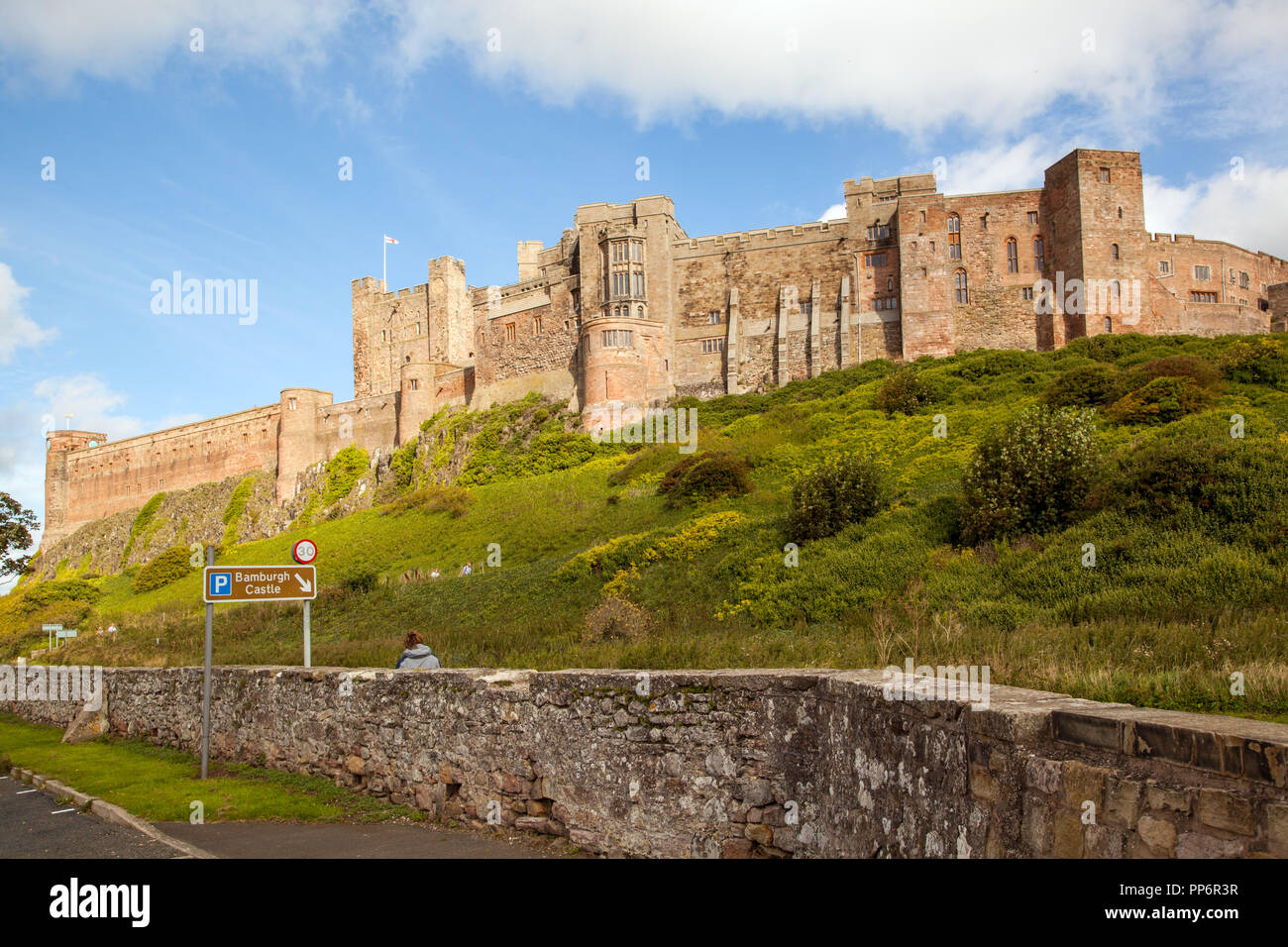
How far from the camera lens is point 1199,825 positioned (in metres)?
3.01

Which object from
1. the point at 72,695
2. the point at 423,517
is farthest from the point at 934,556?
the point at 423,517

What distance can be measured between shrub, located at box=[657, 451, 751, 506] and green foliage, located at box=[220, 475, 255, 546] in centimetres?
Answer: 4814

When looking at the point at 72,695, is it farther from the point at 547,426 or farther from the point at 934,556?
the point at 547,426

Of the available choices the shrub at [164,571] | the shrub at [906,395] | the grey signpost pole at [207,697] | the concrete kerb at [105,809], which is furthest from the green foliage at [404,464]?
the grey signpost pole at [207,697]

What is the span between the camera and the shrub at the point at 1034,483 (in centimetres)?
1554

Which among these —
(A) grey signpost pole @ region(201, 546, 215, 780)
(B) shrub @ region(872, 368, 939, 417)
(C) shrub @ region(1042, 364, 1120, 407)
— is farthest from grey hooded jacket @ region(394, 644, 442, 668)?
(B) shrub @ region(872, 368, 939, 417)

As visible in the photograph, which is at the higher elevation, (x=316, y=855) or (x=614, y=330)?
(x=614, y=330)

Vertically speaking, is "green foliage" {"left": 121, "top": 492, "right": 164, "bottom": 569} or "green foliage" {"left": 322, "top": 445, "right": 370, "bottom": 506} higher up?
"green foliage" {"left": 322, "top": 445, "right": 370, "bottom": 506}

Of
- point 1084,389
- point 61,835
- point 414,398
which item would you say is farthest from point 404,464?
point 61,835

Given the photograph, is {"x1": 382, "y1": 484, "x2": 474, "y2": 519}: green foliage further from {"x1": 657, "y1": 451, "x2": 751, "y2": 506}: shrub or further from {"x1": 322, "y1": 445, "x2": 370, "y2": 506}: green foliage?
{"x1": 322, "y1": 445, "x2": 370, "y2": 506}: green foliage

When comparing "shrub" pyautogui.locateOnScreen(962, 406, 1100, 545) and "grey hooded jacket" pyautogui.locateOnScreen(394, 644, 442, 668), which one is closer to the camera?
"grey hooded jacket" pyautogui.locateOnScreen(394, 644, 442, 668)

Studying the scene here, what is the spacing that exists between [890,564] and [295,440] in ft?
190

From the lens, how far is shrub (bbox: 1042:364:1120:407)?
2642cm
